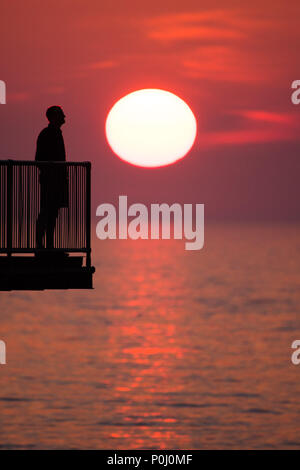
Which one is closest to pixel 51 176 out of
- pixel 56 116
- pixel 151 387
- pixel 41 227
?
pixel 41 227

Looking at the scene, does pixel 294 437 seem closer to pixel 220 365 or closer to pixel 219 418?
pixel 219 418

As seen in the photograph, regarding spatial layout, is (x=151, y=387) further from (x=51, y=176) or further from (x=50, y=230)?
(x=51, y=176)

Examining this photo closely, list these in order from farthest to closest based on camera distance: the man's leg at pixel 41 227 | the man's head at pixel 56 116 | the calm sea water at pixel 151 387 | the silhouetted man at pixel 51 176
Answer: the calm sea water at pixel 151 387
the man's leg at pixel 41 227
the silhouetted man at pixel 51 176
the man's head at pixel 56 116

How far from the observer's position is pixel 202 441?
383 ft

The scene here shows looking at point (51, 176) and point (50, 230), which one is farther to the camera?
point (50, 230)

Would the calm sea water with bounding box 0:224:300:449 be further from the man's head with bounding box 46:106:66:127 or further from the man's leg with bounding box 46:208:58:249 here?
the man's head with bounding box 46:106:66:127

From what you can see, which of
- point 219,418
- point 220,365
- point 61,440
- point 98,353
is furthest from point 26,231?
point 98,353

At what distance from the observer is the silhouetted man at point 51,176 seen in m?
21.2

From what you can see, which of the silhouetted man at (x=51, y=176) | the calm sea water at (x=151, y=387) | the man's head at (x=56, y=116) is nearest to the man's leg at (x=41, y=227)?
the silhouetted man at (x=51, y=176)

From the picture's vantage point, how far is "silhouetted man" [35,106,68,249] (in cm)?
2119

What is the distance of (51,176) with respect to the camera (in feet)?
69.9

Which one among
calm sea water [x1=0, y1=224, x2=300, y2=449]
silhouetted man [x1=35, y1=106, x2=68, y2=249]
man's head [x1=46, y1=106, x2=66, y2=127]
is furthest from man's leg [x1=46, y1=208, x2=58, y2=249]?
calm sea water [x1=0, y1=224, x2=300, y2=449]

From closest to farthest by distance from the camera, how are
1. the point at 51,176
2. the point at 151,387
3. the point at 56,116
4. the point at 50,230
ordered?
1. the point at 56,116
2. the point at 51,176
3. the point at 50,230
4. the point at 151,387

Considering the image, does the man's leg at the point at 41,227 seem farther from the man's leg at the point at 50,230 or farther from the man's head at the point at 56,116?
the man's head at the point at 56,116
